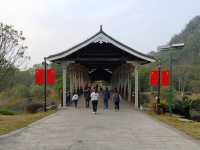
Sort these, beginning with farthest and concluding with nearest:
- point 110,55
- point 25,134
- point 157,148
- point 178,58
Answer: point 178,58 → point 110,55 → point 25,134 → point 157,148

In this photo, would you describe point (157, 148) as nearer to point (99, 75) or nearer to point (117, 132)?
point (117, 132)

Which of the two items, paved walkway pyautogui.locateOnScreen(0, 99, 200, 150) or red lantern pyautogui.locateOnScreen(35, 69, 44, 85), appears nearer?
paved walkway pyautogui.locateOnScreen(0, 99, 200, 150)

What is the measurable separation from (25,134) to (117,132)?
2.81 meters

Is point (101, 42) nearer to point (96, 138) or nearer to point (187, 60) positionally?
point (96, 138)

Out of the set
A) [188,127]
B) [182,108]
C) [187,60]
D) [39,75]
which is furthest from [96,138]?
[187,60]

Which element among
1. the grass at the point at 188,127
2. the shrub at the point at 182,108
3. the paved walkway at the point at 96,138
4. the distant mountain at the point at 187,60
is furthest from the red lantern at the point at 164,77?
the distant mountain at the point at 187,60

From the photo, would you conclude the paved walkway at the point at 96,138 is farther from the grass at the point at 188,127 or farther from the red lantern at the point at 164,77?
the red lantern at the point at 164,77

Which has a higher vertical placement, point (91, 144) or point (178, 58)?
point (178, 58)

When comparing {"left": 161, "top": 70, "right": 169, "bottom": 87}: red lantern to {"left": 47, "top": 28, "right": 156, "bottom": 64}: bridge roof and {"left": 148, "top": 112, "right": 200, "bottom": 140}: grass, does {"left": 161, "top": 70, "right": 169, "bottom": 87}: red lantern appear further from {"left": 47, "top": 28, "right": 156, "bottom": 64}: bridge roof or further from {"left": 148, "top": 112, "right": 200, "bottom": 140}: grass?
{"left": 148, "top": 112, "right": 200, "bottom": 140}: grass

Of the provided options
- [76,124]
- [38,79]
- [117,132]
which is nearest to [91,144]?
[117,132]

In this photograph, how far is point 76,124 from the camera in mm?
14680

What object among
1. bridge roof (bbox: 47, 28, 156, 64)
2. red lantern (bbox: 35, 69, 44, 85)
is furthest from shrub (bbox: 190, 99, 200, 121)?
red lantern (bbox: 35, 69, 44, 85)

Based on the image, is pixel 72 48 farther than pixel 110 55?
No

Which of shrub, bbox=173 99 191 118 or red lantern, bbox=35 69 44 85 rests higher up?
red lantern, bbox=35 69 44 85
